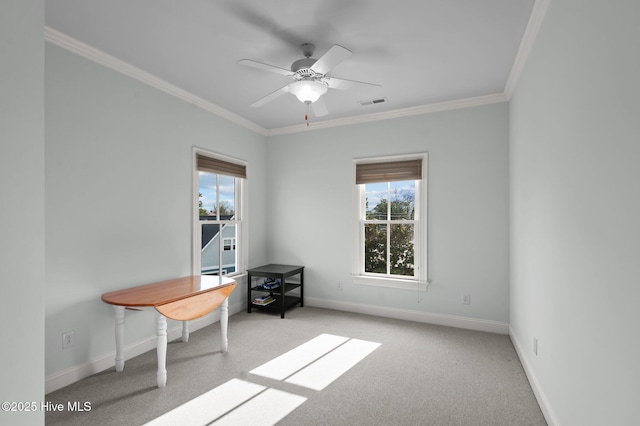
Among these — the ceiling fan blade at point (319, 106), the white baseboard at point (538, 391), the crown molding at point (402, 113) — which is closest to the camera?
the white baseboard at point (538, 391)

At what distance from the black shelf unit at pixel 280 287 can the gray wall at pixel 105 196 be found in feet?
3.28

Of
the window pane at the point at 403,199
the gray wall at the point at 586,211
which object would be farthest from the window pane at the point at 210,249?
the gray wall at the point at 586,211

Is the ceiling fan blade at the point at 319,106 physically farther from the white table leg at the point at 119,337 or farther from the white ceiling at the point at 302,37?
the white table leg at the point at 119,337

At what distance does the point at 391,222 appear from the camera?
4.05 metres

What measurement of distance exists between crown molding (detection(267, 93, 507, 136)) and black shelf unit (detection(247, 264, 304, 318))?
1963 millimetres

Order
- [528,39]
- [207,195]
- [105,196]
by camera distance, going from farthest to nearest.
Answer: [207,195]
[105,196]
[528,39]

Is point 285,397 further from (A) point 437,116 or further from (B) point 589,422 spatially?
(A) point 437,116

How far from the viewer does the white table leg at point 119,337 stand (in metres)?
2.49

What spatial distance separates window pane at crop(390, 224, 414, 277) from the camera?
3.95 m

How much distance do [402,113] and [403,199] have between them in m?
1.05

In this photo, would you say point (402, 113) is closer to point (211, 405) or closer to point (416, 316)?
point (416, 316)

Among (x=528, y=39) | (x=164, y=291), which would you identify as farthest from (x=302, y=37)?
(x=164, y=291)

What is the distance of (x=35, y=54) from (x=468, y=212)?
145 inches

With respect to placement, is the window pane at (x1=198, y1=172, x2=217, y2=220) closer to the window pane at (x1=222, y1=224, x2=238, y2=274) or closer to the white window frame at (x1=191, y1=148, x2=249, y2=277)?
the white window frame at (x1=191, y1=148, x2=249, y2=277)
